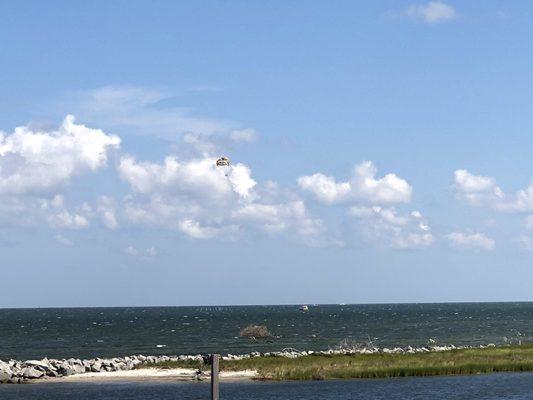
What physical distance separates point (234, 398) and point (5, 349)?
223ft

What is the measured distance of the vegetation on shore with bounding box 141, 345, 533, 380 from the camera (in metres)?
65.1

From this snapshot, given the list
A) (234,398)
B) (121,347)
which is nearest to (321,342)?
(121,347)

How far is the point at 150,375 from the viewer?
68.2 meters

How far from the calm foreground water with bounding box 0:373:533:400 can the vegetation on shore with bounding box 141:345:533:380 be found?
1837 millimetres

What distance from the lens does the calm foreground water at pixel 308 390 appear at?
182 ft

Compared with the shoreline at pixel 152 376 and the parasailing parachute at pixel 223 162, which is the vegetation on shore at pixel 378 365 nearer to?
the shoreline at pixel 152 376

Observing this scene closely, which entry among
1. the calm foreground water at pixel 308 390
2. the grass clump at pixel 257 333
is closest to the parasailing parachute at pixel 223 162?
the calm foreground water at pixel 308 390

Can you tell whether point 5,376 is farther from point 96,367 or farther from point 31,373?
point 96,367

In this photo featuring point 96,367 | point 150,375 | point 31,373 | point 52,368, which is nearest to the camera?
point 31,373

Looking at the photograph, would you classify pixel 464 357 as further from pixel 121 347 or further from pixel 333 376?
pixel 121 347

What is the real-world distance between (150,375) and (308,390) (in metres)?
15.0

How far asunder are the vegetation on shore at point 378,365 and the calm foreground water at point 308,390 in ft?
6.03

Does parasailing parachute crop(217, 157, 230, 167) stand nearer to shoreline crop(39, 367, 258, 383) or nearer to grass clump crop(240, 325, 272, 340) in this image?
shoreline crop(39, 367, 258, 383)

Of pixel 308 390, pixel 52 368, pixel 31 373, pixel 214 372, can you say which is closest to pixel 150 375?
pixel 52 368
